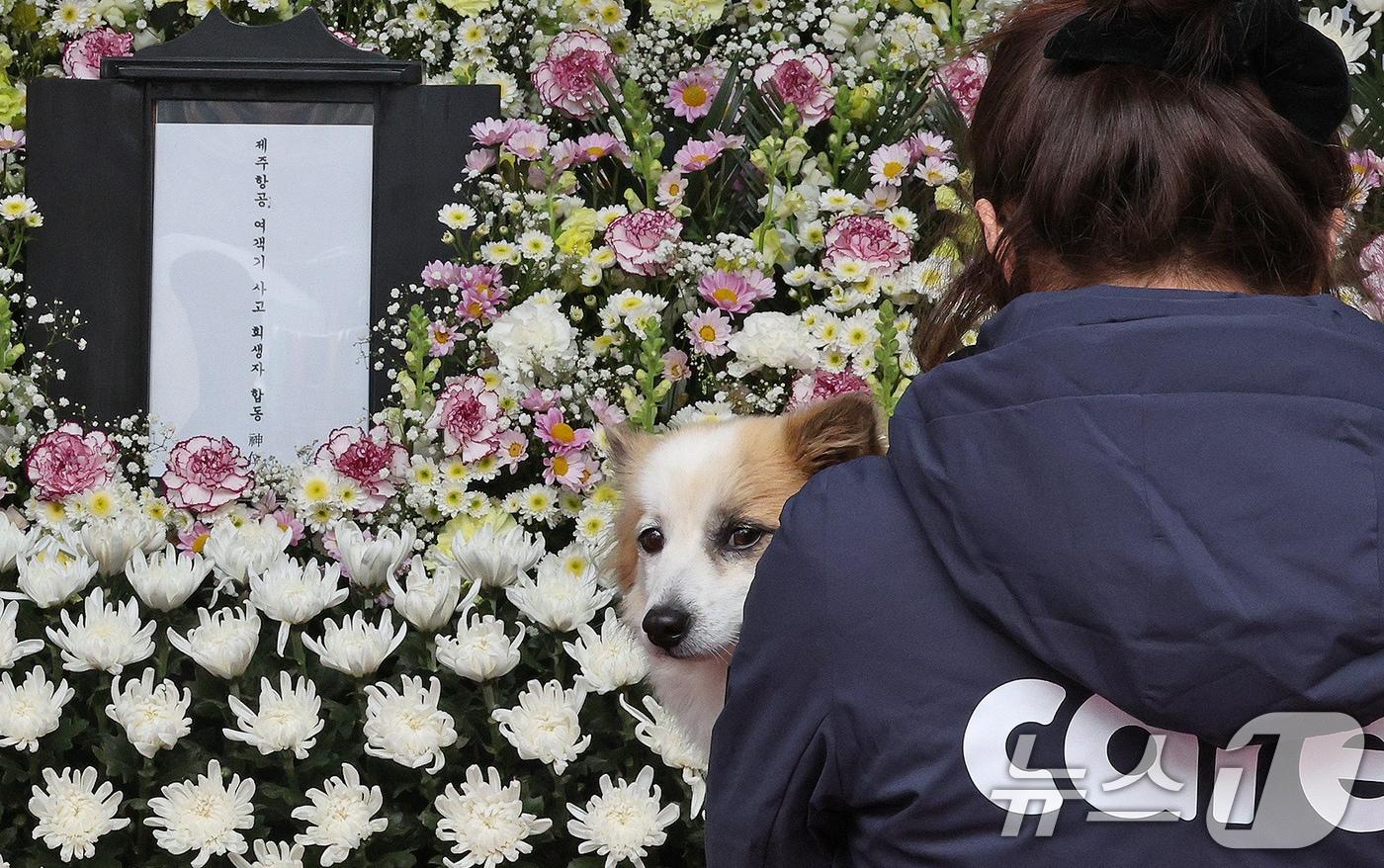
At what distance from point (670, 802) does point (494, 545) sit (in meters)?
0.37

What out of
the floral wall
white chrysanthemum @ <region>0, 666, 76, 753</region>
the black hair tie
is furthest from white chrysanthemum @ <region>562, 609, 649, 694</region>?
the black hair tie

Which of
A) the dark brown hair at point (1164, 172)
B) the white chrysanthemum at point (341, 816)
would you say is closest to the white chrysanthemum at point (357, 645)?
the white chrysanthemum at point (341, 816)

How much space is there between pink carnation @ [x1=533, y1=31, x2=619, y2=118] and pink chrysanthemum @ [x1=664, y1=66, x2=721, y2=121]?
12 centimetres

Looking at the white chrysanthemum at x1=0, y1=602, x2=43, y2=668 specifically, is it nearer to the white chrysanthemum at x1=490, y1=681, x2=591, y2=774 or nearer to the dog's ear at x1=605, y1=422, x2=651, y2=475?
the white chrysanthemum at x1=490, y1=681, x2=591, y2=774

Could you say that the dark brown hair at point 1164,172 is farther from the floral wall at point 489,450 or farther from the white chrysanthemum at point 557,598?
the white chrysanthemum at point 557,598

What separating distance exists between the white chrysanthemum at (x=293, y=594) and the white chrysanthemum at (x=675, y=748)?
380 millimetres

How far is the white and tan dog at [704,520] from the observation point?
1.42 metres

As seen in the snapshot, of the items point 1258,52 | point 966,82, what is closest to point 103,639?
point 1258,52

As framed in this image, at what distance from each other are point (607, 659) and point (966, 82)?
1.09 meters

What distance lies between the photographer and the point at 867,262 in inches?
72.2

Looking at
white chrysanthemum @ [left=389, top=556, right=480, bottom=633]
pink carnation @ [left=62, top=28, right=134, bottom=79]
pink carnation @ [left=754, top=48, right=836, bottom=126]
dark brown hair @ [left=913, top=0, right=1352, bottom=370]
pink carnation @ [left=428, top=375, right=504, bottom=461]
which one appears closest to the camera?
dark brown hair @ [left=913, top=0, right=1352, bottom=370]

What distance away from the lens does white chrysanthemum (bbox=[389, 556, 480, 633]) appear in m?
1.41

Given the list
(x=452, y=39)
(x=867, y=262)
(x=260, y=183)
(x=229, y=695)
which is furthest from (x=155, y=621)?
(x=452, y=39)

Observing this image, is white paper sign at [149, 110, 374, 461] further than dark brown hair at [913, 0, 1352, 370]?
Yes
